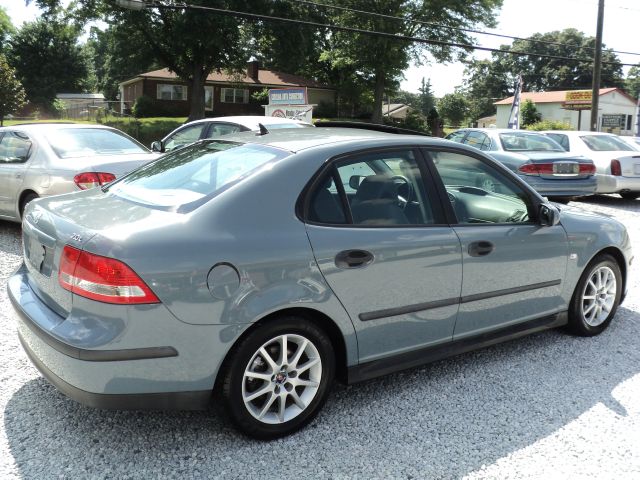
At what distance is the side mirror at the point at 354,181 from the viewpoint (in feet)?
10.8

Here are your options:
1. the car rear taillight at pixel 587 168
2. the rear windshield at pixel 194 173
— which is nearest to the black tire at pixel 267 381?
the rear windshield at pixel 194 173

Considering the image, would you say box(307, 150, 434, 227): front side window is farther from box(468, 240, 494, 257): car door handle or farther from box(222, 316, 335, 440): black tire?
box(222, 316, 335, 440): black tire

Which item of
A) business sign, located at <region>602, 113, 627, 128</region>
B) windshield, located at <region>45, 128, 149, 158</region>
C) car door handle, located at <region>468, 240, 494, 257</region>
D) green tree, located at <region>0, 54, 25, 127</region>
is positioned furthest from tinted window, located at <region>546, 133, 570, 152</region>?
business sign, located at <region>602, 113, 627, 128</region>

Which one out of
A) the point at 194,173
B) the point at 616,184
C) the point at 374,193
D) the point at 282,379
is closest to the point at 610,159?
the point at 616,184

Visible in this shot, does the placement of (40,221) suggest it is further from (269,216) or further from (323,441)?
(323,441)

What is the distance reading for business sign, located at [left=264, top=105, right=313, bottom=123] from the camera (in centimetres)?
1817

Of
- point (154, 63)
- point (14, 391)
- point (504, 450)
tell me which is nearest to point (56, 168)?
point (14, 391)

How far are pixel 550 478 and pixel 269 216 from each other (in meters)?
1.84

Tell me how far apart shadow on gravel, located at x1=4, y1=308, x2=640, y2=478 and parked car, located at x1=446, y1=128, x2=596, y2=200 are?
7246mm

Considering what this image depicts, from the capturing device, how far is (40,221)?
3.14 meters

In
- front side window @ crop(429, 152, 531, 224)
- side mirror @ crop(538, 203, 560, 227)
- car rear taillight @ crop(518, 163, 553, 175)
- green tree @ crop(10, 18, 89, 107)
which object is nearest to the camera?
front side window @ crop(429, 152, 531, 224)

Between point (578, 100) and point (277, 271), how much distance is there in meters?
58.0

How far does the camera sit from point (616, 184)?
1187cm

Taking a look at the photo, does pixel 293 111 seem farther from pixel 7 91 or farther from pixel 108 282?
pixel 7 91
